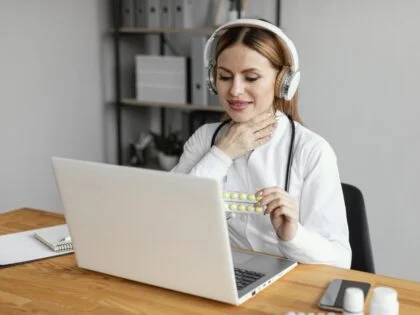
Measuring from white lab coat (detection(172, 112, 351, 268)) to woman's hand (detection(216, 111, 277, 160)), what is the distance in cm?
2

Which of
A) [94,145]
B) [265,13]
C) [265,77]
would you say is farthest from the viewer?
[94,145]

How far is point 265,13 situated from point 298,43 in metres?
0.26

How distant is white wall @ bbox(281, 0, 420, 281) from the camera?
2996 millimetres

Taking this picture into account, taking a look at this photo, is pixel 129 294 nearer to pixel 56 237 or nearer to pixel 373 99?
pixel 56 237

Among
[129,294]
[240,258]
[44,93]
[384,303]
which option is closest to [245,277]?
[240,258]

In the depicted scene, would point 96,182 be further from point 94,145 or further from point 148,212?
point 94,145

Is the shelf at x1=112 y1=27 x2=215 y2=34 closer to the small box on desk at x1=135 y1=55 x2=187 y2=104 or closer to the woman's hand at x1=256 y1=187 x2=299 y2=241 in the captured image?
the small box on desk at x1=135 y1=55 x2=187 y2=104

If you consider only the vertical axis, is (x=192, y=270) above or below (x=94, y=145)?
above

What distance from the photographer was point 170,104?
354 centimetres

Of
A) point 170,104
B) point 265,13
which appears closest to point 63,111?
point 170,104

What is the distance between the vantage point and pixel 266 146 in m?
1.75

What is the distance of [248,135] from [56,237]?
573 mm

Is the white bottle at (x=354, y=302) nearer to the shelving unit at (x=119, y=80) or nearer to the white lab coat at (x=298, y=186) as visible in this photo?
the white lab coat at (x=298, y=186)

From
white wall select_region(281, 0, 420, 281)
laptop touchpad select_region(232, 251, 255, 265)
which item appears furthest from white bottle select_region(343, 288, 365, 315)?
white wall select_region(281, 0, 420, 281)
